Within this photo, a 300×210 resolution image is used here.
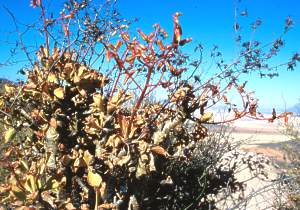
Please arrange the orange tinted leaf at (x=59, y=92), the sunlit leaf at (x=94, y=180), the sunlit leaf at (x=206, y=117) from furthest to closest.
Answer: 1. the sunlit leaf at (x=206, y=117)
2. the orange tinted leaf at (x=59, y=92)
3. the sunlit leaf at (x=94, y=180)

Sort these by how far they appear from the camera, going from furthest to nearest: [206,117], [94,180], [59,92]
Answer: [206,117] < [59,92] < [94,180]

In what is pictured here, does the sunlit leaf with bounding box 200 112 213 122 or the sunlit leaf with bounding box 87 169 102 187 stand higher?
the sunlit leaf with bounding box 200 112 213 122

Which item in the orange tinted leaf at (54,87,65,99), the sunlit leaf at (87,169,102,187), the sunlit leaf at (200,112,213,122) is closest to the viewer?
the sunlit leaf at (87,169,102,187)

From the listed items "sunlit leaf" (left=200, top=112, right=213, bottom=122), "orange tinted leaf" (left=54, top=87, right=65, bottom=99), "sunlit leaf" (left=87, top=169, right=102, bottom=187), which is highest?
"orange tinted leaf" (left=54, top=87, right=65, bottom=99)

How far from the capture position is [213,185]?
372 centimetres

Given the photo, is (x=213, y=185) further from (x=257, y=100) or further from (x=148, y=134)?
(x=148, y=134)

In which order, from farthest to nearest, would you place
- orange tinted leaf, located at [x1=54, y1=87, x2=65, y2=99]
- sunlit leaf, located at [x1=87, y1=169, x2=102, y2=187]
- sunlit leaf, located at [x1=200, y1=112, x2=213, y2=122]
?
sunlit leaf, located at [x1=200, y1=112, x2=213, y2=122] < orange tinted leaf, located at [x1=54, y1=87, x2=65, y2=99] < sunlit leaf, located at [x1=87, y1=169, x2=102, y2=187]

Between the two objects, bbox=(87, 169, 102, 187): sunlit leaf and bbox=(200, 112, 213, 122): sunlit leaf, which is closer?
bbox=(87, 169, 102, 187): sunlit leaf

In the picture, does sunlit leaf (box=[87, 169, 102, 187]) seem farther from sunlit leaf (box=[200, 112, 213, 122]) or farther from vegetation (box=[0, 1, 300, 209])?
sunlit leaf (box=[200, 112, 213, 122])


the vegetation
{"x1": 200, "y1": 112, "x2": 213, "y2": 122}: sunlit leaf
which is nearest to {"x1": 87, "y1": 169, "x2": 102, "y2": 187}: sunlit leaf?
the vegetation

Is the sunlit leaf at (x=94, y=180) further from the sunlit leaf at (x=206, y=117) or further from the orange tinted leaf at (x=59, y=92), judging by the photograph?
the sunlit leaf at (x=206, y=117)

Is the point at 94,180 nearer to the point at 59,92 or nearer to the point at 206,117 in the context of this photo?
the point at 59,92

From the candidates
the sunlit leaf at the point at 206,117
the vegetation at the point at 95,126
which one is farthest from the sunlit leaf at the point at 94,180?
the sunlit leaf at the point at 206,117

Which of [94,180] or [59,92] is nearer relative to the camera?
[94,180]
